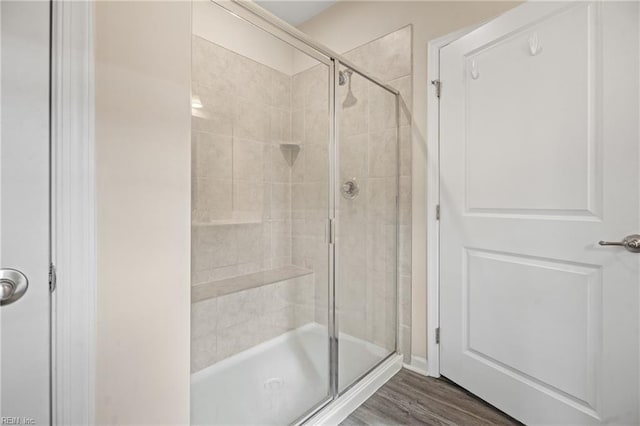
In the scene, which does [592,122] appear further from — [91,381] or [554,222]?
[91,381]

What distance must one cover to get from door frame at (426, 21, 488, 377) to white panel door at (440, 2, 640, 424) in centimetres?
4

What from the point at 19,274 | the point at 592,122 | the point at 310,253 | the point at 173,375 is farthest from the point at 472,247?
the point at 19,274

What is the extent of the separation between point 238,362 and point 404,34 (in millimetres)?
2165

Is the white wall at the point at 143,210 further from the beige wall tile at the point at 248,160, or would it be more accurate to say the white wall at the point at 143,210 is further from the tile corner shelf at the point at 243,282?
the beige wall tile at the point at 248,160

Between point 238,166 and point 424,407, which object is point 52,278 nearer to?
point 238,166

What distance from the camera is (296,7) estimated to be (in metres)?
2.36

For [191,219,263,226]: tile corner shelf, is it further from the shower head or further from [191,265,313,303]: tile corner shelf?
the shower head

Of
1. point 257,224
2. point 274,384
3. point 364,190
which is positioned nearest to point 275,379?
point 274,384

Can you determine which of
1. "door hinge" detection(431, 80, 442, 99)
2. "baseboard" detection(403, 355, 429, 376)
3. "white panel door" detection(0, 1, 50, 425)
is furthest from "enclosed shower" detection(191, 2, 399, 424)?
"white panel door" detection(0, 1, 50, 425)

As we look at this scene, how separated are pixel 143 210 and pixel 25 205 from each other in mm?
216

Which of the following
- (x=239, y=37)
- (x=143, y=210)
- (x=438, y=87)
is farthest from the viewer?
(x=438, y=87)

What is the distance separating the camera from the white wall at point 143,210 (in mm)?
696

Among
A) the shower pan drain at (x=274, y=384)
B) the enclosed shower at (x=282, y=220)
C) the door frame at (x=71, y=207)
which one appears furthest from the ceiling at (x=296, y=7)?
the shower pan drain at (x=274, y=384)

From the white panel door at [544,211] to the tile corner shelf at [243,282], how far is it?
3.04 feet
